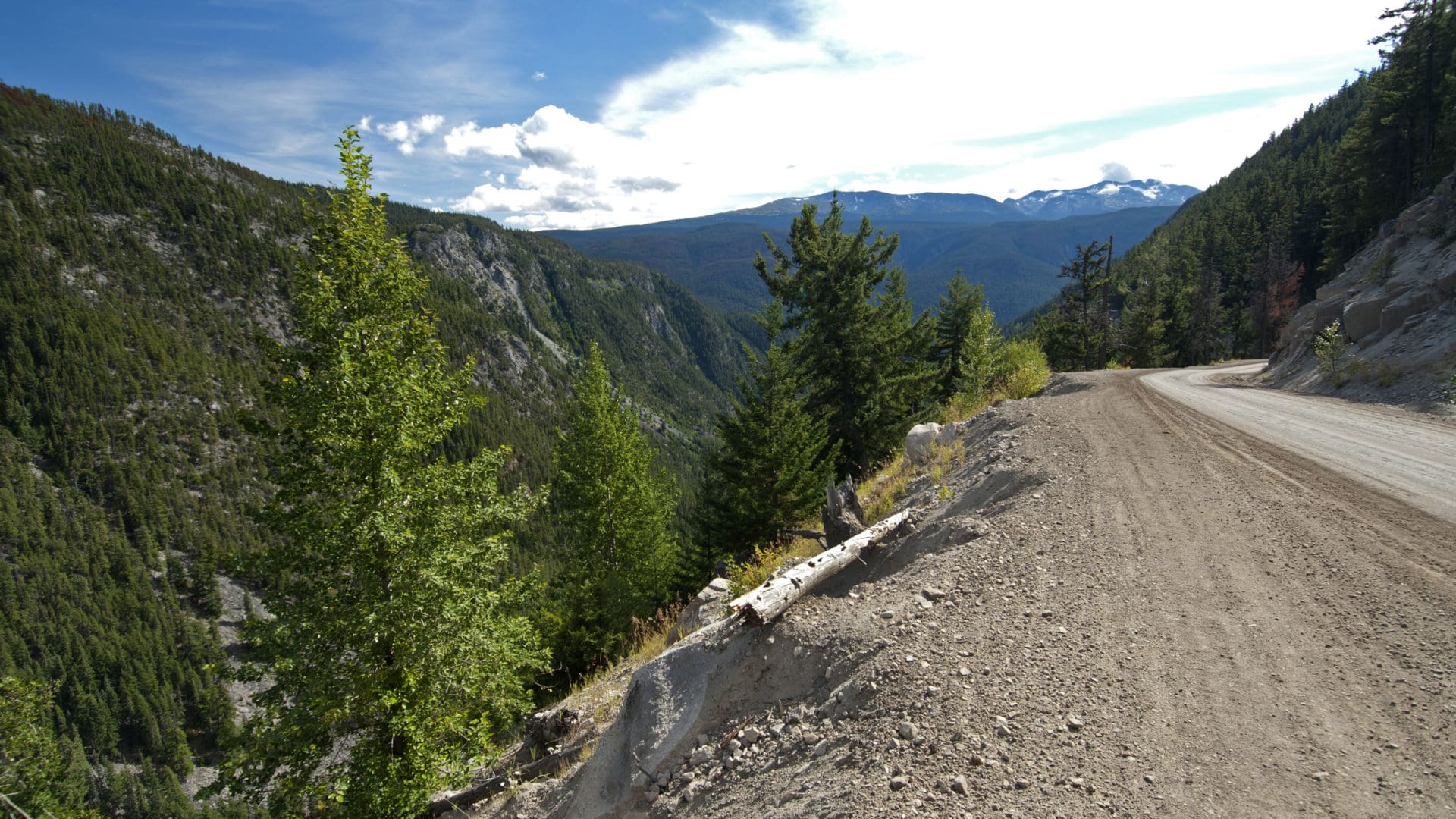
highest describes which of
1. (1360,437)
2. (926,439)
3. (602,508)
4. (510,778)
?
(1360,437)

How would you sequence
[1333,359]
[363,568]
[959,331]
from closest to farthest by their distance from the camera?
[363,568] < [1333,359] < [959,331]

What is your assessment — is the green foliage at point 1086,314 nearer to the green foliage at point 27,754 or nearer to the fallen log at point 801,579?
the fallen log at point 801,579

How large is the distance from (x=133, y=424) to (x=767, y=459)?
191287mm

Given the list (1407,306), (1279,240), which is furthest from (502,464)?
(1279,240)

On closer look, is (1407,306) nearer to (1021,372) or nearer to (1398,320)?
(1398,320)

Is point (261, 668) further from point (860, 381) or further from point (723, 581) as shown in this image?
point (860, 381)

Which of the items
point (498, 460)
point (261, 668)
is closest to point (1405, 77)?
point (498, 460)

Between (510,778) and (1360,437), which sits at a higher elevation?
(1360,437)

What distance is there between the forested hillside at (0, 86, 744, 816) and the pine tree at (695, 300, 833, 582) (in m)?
56.6

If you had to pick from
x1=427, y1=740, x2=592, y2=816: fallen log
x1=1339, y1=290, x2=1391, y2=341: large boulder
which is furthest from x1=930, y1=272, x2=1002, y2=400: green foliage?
x1=427, y1=740, x2=592, y2=816: fallen log

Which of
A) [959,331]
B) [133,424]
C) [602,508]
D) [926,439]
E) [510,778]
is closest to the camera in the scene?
[510,778]

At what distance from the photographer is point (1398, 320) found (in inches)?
615

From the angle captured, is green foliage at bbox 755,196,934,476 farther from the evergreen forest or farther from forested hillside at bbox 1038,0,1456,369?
forested hillside at bbox 1038,0,1456,369

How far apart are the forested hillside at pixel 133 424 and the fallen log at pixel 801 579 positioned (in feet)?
221
